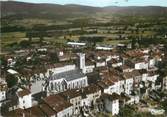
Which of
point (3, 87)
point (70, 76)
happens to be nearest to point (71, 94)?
point (3, 87)

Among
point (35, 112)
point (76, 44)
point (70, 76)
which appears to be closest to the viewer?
point (35, 112)

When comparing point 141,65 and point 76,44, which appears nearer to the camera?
point 141,65

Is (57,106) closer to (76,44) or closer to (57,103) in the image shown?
(57,103)

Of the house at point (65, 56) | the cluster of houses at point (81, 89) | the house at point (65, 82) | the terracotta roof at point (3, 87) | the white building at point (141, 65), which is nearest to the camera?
the cluster of houses at point (81, 89)

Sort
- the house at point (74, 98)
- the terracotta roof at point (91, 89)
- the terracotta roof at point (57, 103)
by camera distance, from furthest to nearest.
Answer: the terracotta roof at point (91, 89) < the house at point (74, 98) < the terracotta roof at point (57, 103)

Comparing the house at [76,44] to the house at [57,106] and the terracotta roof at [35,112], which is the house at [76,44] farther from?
the terracotta roof at [35,112]

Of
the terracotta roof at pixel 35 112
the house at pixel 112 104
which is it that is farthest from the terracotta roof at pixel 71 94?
the terracotta roof at pixel 35 112

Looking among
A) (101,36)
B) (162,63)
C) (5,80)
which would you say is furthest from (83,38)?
(5,80)
